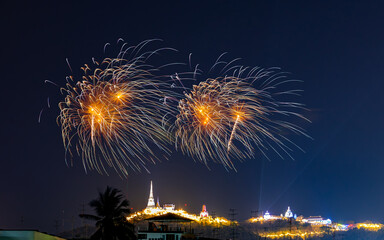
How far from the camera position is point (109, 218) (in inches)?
2557

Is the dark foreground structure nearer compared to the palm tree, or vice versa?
the dark foreground structure

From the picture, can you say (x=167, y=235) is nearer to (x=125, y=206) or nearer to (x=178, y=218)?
(x=178, y=218)

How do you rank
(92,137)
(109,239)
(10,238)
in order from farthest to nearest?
1. (109,239)
2. (92,137)
3. (10,238)

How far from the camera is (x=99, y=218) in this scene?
2566 inches

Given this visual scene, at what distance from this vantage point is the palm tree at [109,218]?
64.7m

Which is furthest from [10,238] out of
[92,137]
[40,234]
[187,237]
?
[187,237]

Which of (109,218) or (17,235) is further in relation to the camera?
(109,218)

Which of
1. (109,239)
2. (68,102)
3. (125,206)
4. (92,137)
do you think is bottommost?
(109,239)

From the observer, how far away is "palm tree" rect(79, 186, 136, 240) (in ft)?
212

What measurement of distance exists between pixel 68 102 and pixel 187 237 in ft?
87.8

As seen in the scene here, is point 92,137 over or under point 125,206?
over

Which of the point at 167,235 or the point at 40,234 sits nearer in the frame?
the point at 40,234

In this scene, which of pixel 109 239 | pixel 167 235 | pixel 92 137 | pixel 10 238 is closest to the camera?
pixel 10 238

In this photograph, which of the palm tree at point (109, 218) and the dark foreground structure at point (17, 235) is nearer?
the dark foreground structure at point (17, 235)
